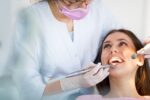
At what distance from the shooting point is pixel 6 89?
1132mm

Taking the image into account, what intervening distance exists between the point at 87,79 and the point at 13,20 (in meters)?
0.35

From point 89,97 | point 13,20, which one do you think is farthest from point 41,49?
point 89,97

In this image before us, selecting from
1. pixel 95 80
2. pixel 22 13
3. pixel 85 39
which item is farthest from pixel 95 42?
pixel 22 13

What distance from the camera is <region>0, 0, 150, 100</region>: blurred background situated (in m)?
1.12

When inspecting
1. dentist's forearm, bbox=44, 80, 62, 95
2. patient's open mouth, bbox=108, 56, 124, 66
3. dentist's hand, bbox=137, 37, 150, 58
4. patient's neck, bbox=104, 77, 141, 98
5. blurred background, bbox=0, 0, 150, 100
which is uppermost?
blurred background, bbox=0, 0, 150, 100

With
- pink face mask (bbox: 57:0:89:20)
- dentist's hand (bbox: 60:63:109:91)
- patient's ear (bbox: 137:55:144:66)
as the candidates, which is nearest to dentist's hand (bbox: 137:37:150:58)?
patient's ear (bbox: 137:55:144:66)

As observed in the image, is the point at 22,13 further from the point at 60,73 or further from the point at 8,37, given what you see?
the point at 60,73

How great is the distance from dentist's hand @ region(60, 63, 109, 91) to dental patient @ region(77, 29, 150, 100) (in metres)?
0.05

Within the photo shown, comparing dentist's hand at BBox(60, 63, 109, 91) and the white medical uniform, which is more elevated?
the white medical uniform

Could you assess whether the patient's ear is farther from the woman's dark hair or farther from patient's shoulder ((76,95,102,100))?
patient's shoulder ((76,95,102,100))

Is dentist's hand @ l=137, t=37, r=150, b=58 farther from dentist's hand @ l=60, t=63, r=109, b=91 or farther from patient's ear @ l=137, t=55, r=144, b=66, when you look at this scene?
dentist's hand @ l=60, t=63, r=109, b=91

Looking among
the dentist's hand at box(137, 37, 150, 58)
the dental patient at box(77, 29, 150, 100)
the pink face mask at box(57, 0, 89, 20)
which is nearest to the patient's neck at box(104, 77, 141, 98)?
the dental patient at box(77, 29, 150, 100)

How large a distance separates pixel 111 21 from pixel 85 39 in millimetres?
135

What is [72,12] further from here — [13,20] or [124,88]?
[124,88]
